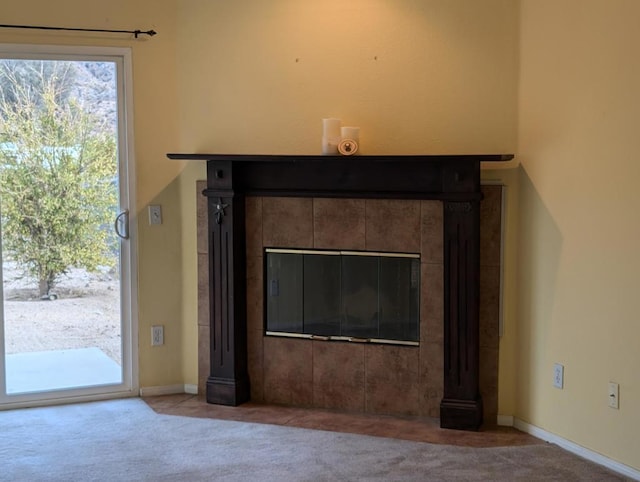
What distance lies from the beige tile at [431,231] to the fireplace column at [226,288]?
105 centimetres

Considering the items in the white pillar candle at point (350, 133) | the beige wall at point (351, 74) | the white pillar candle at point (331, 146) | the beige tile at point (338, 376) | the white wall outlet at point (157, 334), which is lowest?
the beige tile at point (338, 376)

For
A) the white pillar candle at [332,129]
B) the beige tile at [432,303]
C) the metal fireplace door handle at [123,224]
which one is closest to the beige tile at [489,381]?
the beige tile at [432,303]

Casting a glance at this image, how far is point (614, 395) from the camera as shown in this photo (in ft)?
11.6

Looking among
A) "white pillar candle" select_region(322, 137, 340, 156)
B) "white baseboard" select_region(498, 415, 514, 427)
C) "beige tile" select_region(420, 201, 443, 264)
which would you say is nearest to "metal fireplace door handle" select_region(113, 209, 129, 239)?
"white pillar candle" select_region(322, 137, 340, 156)

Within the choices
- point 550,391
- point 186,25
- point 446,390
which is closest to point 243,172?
point 186,25

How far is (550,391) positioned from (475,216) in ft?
3.11

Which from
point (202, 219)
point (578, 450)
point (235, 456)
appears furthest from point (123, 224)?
point (578, 450)

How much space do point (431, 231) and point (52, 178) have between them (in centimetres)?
218

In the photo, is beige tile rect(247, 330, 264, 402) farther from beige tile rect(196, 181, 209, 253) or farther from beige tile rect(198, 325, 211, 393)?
beige tile rect(196, 181, 209, 253)

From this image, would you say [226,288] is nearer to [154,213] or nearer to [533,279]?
[154,213]

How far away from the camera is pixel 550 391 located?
3.95m

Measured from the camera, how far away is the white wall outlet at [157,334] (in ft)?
15.6

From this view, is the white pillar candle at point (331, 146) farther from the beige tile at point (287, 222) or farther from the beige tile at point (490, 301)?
the beige tile at point (490, 301)

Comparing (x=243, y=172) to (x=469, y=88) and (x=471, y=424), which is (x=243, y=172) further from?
(x=471, y=424)
